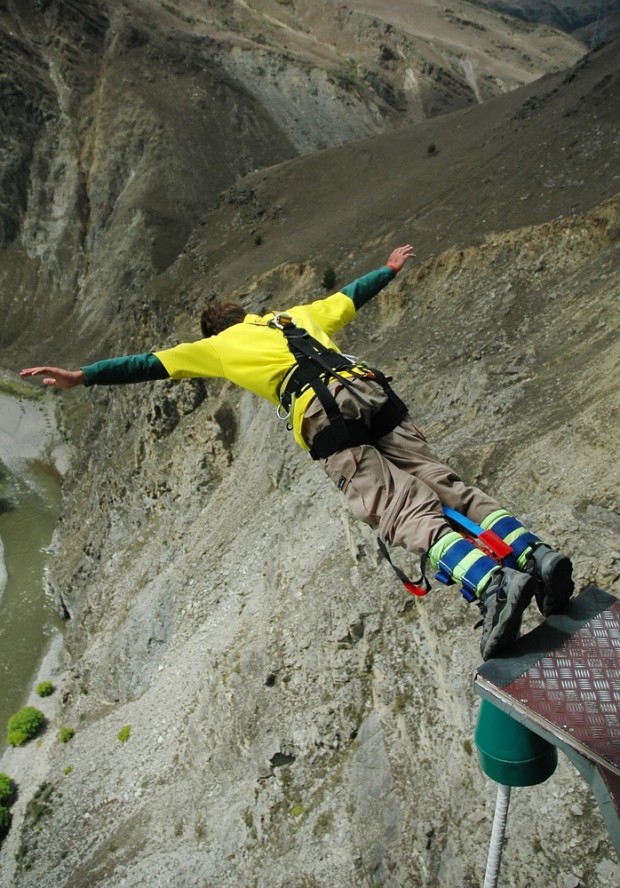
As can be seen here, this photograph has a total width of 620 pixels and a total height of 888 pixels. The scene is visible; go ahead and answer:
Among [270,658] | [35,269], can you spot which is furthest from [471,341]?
[35,269]

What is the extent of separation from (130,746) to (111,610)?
371 inches

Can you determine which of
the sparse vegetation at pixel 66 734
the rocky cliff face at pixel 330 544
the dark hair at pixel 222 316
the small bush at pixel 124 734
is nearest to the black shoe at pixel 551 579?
the rocky cliff face at pixel 330 544

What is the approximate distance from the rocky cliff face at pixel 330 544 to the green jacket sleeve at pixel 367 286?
4510mm

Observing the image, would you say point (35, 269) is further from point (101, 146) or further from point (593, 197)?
point (593, 197)

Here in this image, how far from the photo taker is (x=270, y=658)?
1584cm

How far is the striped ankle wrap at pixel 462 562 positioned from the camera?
5.55m

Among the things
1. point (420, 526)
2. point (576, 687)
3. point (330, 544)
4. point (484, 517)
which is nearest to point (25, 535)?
→ point (330, 544)

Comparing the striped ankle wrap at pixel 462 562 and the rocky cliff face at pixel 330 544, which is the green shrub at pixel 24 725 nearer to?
the rocky cliff face at pixel 330 544

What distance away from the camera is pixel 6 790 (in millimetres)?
25312

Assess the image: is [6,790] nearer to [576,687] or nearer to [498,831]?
[498,831]

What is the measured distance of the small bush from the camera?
67.7 ft

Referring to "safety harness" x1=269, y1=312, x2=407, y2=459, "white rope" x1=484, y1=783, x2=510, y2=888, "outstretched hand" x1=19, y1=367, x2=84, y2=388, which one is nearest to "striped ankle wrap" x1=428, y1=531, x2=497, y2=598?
"white rope" x1=484, y1=783, x2=510, y2=888

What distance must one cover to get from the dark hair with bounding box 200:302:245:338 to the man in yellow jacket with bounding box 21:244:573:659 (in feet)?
0.04

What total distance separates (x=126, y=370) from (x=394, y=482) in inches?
120
